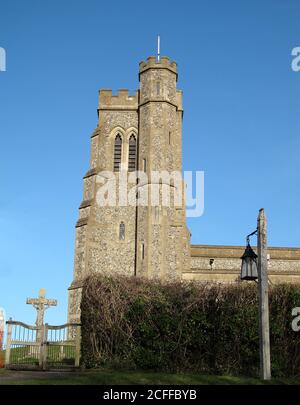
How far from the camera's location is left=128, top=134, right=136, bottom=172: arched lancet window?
33.4 meters

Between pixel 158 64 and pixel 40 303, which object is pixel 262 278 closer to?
pixel 40 303

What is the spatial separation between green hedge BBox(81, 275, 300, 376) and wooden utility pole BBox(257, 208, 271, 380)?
2.02 m

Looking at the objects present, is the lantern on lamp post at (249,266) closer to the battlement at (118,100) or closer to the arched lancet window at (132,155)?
the arched lancet window at (132,155)

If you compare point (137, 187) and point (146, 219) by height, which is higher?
point (137, 187)

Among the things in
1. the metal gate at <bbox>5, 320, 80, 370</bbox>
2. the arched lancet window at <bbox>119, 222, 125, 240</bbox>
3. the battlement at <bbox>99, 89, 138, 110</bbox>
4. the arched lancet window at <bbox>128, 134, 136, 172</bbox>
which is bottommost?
the metal gate at <bbox>5, 320, 80, 370</bbox>

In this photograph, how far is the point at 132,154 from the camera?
1339 inches

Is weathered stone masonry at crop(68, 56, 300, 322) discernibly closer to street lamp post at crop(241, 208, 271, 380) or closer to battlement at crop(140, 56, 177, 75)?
battlement at crop(140, 56, 177, 75)

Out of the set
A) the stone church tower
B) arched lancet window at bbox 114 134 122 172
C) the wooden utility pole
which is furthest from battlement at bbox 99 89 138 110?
the wooden utility pole

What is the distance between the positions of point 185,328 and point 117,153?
2159cm

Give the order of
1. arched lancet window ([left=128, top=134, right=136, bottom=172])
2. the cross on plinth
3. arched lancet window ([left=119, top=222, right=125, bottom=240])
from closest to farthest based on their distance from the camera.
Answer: the cross on plinth
arched lancet window ([left=119, top=222, right=125, bottom=240])
arched lancet window ([left=128, top=134, right=136, bottom=172])

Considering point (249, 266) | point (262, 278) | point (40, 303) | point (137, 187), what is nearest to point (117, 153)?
point (137, 187)

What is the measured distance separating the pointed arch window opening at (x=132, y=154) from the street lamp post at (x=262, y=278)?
2183cm

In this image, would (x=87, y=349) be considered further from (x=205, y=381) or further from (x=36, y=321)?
(x=36, y=321)

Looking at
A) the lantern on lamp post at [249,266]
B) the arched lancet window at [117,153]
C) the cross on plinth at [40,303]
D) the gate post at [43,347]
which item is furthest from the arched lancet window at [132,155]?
the lantern on lamp post at [249,266]
